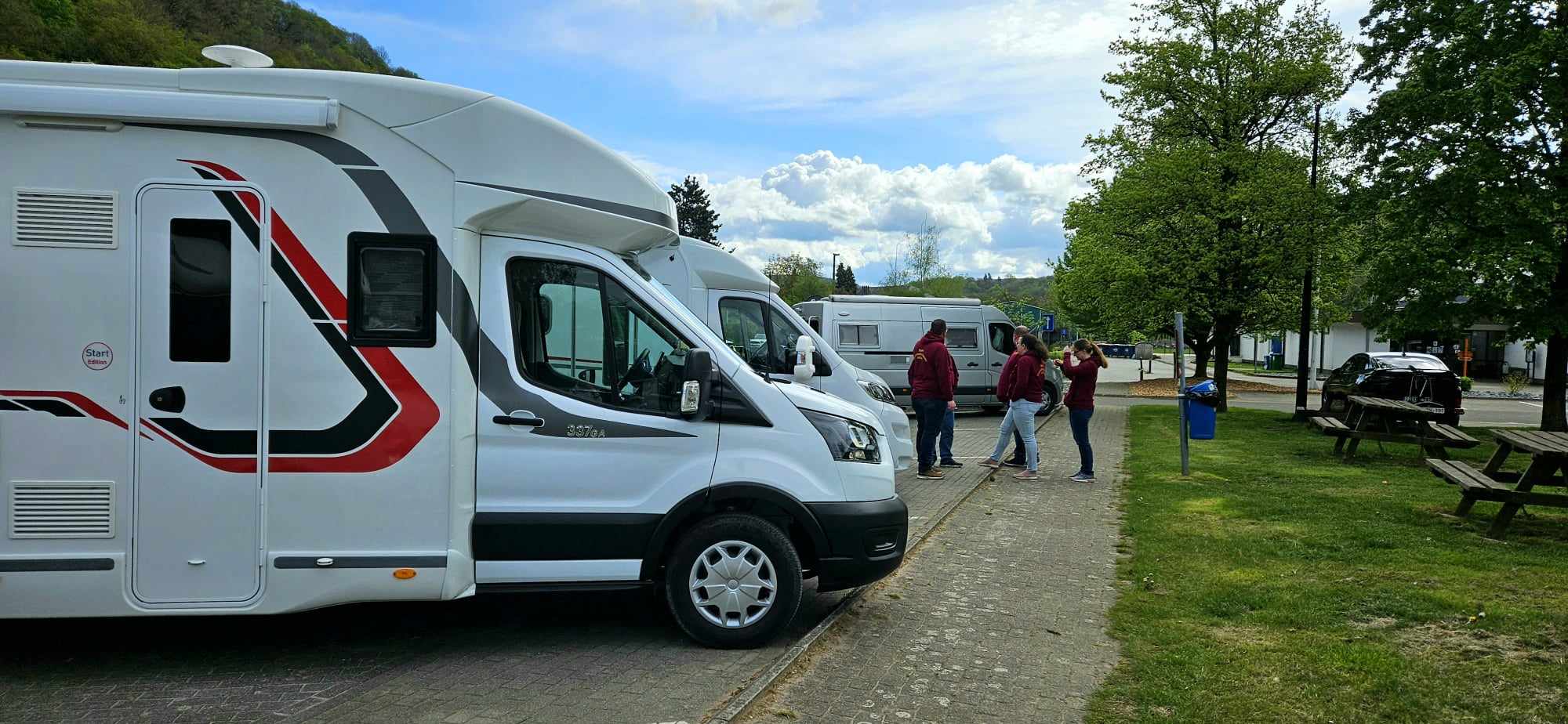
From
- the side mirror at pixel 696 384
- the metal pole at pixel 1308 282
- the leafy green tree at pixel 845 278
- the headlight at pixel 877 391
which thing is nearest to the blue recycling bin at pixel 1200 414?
the headlight at pixel 877 391

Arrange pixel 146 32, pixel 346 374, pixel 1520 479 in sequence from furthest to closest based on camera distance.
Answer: pixel 146 32, pixel 1520 479, pixel 346 374

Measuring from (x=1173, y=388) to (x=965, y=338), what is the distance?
67.9 feet

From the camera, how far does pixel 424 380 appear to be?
16.8ft

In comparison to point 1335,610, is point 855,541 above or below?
above

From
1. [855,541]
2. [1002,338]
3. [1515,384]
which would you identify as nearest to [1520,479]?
[855,541]

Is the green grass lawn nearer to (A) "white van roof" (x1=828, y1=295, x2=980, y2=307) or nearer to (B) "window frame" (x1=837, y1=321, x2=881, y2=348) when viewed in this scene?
(B) "window frame" (x1=837, y1=321, x2=881, y2=348)

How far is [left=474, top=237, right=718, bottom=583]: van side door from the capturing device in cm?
531

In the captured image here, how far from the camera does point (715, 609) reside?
5.58m

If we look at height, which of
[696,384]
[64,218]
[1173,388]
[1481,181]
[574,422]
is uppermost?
[1481,181]

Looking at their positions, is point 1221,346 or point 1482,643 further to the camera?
point 1221,346

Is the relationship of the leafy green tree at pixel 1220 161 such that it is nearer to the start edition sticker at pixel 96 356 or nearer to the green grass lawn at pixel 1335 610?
the green grass lawn at pixel 1335 610

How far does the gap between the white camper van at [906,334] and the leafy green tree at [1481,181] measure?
7535 mm

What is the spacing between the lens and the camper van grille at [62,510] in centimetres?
479

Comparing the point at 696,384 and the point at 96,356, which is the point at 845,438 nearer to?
the point at 696,384
